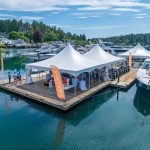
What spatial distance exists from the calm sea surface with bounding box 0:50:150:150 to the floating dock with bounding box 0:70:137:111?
1.57 feet

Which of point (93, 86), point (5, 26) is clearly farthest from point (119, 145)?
point (5, 26)

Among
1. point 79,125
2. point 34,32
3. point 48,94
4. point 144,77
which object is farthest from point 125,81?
point 34,32

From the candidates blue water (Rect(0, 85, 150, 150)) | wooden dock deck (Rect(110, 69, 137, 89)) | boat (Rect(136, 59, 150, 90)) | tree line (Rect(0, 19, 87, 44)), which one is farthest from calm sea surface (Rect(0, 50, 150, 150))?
tree line (Rect(0, 19, 87, 44))

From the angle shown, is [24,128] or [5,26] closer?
[24,128]

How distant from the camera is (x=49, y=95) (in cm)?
1697

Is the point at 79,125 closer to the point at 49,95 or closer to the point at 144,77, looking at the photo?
the point at 49,95

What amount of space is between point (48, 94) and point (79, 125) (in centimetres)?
466

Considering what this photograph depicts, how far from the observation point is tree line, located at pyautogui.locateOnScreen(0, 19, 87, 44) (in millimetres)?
99438

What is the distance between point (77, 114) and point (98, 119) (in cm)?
162

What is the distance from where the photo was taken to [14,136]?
1178 centimetres

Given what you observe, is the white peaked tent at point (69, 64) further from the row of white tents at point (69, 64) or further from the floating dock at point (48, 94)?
the floating dock at point (48, 94)

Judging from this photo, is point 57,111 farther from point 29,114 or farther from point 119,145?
point 119,145

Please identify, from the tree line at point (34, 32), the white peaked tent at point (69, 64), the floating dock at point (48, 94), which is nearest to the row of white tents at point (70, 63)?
the white peaked tent at point (69, 64)

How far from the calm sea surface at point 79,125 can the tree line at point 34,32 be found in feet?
269
